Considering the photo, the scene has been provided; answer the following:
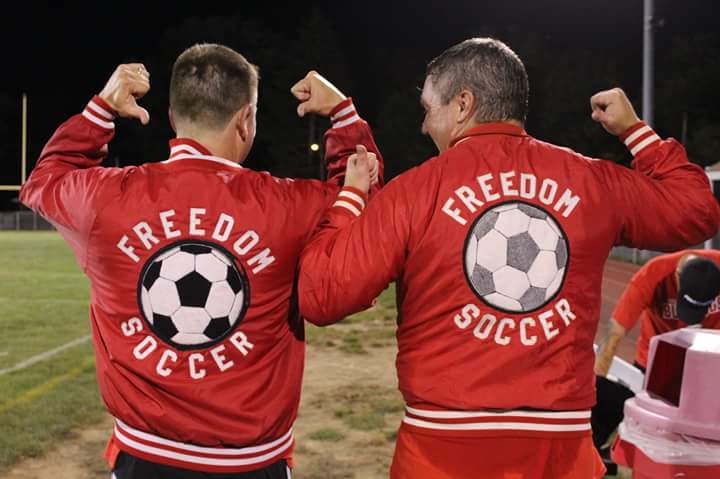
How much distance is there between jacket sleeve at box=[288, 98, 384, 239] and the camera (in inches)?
94.9

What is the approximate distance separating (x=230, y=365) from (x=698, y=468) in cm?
163

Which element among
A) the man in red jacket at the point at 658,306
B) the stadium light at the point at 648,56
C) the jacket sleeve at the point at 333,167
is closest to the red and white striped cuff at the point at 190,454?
the jacket sleeve at the point at 333,167

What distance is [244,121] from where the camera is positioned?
2508mm

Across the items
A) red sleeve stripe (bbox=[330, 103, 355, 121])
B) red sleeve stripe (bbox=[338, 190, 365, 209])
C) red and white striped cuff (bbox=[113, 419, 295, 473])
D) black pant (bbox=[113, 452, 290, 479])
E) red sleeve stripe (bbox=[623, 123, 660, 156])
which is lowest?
black pant (bbox=[113, 452, 290, 479])

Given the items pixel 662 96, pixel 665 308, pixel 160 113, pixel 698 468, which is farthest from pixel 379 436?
pixel 160 113

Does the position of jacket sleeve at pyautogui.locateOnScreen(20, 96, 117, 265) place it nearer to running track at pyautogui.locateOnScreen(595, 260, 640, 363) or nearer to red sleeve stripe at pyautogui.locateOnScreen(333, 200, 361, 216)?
red sleeve stripe at pyautogui.locateOnScreen(333, 200, 361, 216)

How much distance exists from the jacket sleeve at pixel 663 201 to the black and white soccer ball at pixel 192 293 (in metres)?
1.13

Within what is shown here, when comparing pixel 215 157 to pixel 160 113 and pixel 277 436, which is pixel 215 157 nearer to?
pixel 277 436

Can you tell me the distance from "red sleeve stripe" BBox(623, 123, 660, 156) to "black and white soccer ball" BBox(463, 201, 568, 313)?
433mm

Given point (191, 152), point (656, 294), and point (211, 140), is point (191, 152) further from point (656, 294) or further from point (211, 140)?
point (656, 294)

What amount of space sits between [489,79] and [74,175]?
1299 millimetres

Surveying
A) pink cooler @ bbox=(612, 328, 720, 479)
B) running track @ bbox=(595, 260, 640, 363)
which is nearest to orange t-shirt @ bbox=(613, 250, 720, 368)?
pink cooler @ bbox=(612, 328, 720, 479)

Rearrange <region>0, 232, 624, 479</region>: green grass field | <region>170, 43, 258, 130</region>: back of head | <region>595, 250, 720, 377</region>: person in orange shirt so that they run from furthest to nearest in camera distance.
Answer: <region>0, 232, 624, 479</region>: green grass field → <region>595, 250, 720, 377</region>: person in orange shirt → <region>170, 43, 258, 130</region>: back of head

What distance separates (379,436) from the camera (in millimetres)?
5715
